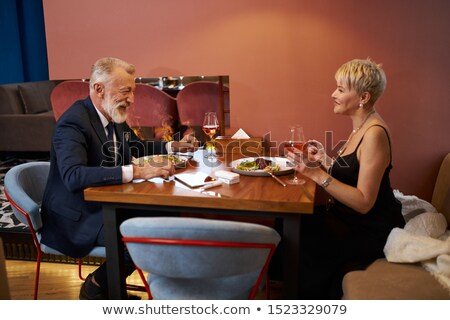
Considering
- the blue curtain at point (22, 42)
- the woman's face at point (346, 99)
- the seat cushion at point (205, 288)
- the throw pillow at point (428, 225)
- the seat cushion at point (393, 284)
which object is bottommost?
the seat cushion at point (393, 284)

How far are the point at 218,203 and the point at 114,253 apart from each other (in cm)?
58

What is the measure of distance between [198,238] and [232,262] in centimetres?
15

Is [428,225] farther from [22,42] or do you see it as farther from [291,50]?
[22,42]

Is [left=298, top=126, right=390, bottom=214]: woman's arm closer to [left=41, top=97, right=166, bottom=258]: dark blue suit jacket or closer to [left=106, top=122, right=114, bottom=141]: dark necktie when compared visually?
[left=41, top=97, right=166, bottom=258]: dark blue suit jacket

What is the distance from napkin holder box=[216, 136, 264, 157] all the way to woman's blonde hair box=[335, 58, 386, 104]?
2.38ft

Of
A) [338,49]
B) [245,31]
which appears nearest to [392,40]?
[338,49]

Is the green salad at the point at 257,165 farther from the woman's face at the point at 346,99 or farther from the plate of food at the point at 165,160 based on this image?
the woman's face at the point at 346,99

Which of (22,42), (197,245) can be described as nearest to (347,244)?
(197,245)

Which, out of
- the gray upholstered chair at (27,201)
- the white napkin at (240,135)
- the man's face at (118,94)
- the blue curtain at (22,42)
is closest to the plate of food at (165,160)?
the man's face at (118,94)

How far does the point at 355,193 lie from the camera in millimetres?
1751

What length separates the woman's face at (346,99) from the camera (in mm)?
1956

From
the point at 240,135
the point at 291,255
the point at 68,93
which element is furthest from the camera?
the point at 68,93

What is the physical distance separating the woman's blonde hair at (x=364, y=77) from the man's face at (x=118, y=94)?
107 cm

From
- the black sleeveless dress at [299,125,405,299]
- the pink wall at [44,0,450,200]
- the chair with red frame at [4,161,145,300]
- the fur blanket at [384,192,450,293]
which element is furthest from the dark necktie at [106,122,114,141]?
the fur blanket at [384,192,450,293]
